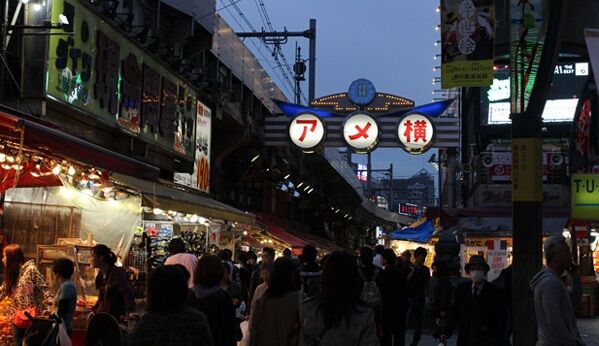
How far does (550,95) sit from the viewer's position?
32.9 m

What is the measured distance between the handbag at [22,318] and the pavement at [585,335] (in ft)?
25.9

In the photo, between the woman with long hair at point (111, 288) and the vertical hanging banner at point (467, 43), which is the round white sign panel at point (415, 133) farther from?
the woman with long hair at point (111, 288)

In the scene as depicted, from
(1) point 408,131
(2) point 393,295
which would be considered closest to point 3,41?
(2) point 393,295

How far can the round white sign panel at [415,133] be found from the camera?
24609 millimetres

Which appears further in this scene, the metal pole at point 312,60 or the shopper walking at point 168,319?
the metal pole at point 312,60

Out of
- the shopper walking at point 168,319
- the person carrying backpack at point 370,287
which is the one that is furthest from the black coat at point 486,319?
the shopper walking at point 168,319

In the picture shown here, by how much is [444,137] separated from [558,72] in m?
11.3

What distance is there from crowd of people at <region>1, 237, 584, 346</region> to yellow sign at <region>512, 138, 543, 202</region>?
0.97m

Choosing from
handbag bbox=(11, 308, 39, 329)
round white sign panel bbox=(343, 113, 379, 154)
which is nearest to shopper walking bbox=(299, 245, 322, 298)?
handbag bbox=(11, 308, 39, 329)

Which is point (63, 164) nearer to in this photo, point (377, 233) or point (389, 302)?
point (389, 302)

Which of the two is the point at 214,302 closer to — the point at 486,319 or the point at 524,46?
the point at 486,319

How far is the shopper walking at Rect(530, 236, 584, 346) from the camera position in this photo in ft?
17.1

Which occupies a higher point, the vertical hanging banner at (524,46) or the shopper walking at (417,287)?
the vertical hanging banner at (524,46)

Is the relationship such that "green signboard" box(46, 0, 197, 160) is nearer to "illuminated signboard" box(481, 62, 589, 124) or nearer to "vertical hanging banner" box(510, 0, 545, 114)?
"vertical hanging banner" box(510, 0, 545, 114)
